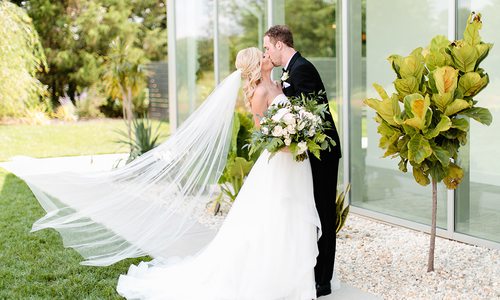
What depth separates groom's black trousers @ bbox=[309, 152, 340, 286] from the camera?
376cm

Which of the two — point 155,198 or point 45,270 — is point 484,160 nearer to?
point 155,198

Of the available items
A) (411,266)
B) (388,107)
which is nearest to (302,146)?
(388,107)

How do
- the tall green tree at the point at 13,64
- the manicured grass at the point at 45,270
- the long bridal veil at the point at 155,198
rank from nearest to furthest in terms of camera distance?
the manicured grass at the point at 45,270
the long bridal veil at the point at 155,198
the tall green tree at the point at 13,64

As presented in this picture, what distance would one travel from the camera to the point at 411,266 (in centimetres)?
434

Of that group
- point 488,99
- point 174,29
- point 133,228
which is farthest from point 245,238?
point 174,29

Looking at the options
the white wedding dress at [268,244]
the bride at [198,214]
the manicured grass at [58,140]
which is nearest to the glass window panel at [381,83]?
the bride at [198,214]

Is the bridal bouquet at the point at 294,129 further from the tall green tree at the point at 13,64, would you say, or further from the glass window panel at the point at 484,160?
the tall green tree at the point at 13,64

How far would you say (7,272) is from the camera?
4.39m

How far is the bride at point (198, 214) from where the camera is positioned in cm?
361

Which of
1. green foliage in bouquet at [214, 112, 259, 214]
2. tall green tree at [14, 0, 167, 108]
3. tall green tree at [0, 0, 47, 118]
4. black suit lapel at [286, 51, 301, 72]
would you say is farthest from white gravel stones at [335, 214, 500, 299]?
tall green tree at [14, 0, 167, 108]

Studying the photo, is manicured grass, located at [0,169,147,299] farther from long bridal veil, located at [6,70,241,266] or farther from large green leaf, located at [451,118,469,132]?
large green leaf, located at [451,118,469,132]

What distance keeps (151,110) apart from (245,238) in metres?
15.6

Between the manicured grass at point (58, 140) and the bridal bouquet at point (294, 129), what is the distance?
303 inches

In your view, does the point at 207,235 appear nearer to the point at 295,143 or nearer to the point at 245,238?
the point at 245,238
